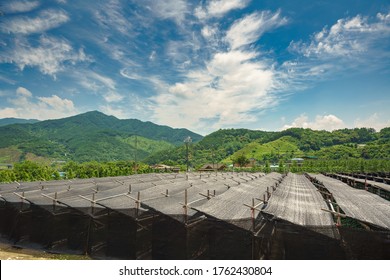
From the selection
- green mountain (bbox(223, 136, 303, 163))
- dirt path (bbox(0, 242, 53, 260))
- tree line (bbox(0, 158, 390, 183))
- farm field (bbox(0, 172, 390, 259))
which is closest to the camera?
farm field (bbox(0, 172, 390, 259))

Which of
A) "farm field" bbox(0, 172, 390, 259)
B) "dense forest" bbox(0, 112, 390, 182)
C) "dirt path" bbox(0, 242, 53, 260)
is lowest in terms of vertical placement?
"dirt path" bbox(0, 242, 53, 260)

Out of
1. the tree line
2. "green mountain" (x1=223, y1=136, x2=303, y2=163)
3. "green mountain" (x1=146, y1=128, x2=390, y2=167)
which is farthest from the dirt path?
"green mountain" (x1=223, y1=136, x2=303, y2=163)

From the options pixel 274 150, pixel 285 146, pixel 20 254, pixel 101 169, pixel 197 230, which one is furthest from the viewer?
pixel 285 146

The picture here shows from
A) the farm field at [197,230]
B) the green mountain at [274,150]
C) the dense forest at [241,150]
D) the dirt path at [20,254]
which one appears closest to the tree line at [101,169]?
the dense forest at [241,150]

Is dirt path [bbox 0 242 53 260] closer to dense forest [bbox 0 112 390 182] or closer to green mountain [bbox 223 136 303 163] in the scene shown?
dense forest [bbox 0 112 390 182]

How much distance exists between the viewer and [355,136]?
455 feet

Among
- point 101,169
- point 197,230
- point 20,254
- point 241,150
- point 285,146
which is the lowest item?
point 20,254

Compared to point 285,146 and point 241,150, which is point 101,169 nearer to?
point 241,150

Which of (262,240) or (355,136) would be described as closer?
(262,240)

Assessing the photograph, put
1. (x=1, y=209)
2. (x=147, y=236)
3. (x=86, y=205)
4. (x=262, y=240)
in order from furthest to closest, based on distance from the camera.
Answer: (x=1, y=209) → (x=86, y=205) → (x=147, y=236) → (x=262, y=240)

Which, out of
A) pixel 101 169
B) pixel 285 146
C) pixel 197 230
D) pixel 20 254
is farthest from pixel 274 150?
pixel 20 254
